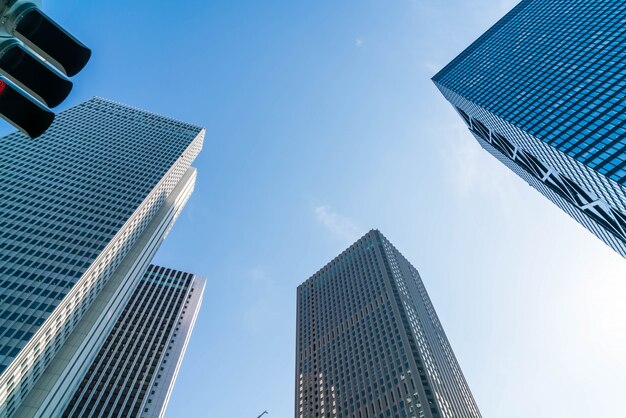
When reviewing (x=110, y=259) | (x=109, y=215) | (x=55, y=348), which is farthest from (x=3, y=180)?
(x=55, y=348)

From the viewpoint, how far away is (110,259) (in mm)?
99938

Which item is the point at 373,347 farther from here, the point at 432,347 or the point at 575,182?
the point at 575,182

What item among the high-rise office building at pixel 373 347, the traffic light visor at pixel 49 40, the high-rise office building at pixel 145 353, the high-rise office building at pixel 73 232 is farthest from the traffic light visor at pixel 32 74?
the high-rise office building at pixel 145 353

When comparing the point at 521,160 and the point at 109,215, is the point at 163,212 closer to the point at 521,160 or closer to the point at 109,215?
the point at 109,215

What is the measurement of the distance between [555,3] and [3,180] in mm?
192218

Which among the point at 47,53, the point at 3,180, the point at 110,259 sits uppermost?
the point at 3,180

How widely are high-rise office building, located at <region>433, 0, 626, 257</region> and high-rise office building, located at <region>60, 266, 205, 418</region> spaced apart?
447 ft

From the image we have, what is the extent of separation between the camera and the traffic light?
5332 mm

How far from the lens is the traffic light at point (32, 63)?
5332 mm

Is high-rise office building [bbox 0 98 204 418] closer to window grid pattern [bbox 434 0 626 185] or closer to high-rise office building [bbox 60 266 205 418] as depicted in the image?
high-rise office building [bbox 60 266 205 418]

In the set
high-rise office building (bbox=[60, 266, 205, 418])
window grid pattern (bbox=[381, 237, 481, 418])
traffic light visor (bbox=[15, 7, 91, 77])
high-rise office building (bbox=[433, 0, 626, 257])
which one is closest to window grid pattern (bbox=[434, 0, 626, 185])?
high-rise office building (bbox=[433, 0, 626, 257])

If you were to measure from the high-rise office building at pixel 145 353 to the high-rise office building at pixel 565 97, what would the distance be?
136187mm

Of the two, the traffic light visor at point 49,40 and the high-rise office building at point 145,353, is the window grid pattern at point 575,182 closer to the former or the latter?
the traffic light visor at point 49,40

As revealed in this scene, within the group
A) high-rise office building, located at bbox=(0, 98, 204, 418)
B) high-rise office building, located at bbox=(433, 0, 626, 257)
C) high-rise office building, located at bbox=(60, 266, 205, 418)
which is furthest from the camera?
high-rise office building, located at bbox=(60, 266, 205, 418)
